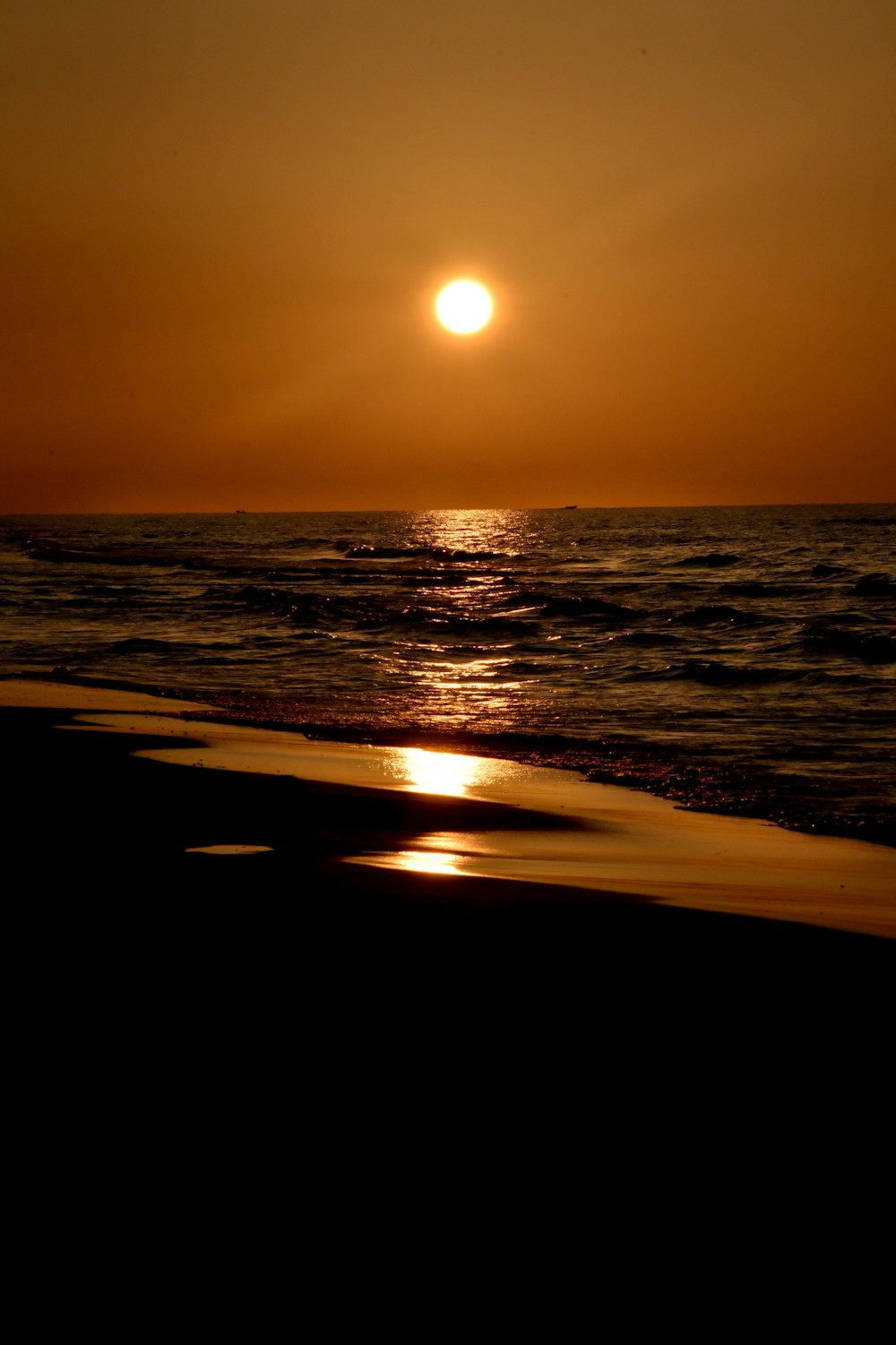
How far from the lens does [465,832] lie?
828 cm

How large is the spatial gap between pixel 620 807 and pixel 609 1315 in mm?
6720

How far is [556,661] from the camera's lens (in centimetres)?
2167

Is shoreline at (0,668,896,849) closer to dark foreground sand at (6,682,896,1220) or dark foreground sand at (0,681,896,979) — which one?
dark foreground sand at (0,681,896,979)

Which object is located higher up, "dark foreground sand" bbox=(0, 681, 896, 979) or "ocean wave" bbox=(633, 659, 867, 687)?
"ocean wave" bbox=(633, 659, 867, 687)

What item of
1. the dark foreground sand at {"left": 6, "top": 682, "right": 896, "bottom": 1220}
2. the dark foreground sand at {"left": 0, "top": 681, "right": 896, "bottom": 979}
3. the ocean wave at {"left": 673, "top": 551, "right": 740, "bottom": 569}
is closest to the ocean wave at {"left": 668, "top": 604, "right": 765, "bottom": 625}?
the dark foreground sand at {"left": 0, "top": 681, "right": 896, "bottom": 979}

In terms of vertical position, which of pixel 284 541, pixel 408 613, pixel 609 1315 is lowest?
pixel 609 1315

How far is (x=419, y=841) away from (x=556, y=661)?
14.1 meters

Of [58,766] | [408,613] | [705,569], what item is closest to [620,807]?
[58,766]

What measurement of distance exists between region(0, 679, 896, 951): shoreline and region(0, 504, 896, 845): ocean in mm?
1007

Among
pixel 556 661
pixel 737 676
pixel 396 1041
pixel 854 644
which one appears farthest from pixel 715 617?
pixel 396 1041

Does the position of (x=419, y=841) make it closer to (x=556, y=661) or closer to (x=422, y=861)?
(x=422, y=861)

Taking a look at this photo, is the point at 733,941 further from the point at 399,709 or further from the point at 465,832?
the point at 399,709

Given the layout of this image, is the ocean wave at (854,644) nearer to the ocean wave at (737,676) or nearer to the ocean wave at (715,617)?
the ocean wave at (737,676)

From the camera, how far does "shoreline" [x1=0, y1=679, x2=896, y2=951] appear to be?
604cm
